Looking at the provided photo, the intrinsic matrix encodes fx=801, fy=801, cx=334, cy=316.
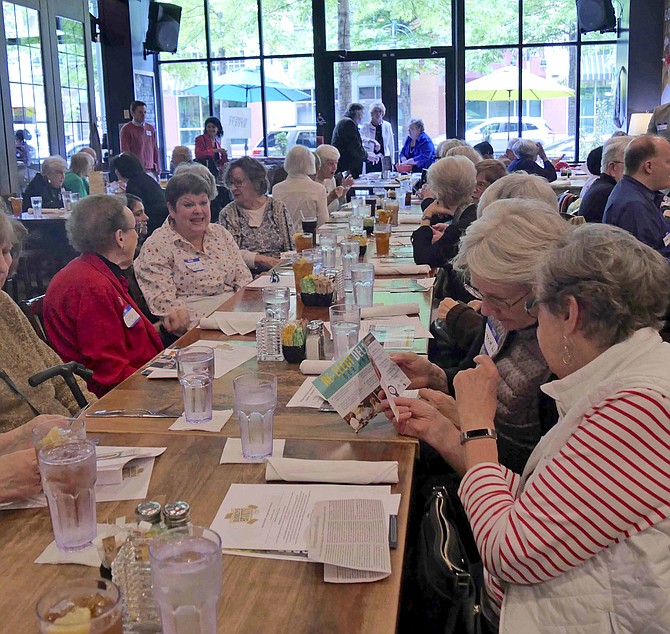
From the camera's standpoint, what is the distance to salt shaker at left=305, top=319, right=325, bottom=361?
257cm

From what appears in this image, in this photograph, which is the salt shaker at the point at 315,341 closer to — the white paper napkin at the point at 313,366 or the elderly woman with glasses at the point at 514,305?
the white paper napkin at the point at 313,366

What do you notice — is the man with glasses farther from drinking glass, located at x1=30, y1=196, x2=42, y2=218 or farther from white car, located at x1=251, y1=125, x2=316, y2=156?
white car, located at x1=251, y1=125, x2=316, y2=156

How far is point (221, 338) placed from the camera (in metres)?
2.94

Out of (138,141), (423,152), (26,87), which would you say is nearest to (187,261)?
(26,87)

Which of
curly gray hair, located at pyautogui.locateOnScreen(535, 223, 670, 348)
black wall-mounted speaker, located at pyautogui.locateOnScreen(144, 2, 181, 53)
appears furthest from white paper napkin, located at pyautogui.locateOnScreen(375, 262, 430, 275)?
black wall-mounted speaker, located at pyautogui.locateOnScreen(144, 2, 181, 53)

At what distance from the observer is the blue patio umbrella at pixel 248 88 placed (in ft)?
48.0

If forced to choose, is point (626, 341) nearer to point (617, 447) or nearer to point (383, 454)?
point (617, 447)

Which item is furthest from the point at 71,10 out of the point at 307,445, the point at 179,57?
the point at 307,445

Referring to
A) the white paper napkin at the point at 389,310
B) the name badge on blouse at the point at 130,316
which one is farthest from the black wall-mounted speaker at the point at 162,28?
the white paper napkin at the point at 389,310

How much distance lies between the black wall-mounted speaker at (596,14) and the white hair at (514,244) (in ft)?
39.4

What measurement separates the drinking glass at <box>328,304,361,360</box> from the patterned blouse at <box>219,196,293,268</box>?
3243 millimetres

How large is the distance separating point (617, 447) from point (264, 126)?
1428 cm

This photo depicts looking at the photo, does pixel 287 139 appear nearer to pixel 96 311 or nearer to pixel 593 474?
pixel 96 311

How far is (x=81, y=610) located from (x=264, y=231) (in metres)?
4.88
